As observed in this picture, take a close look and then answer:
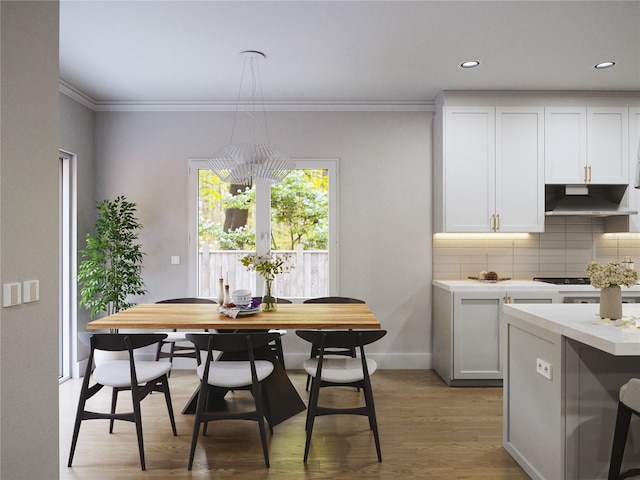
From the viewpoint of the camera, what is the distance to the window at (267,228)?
4824mm

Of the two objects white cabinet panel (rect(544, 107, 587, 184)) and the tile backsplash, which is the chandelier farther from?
white cabinet panel (rect(544, 107, 587, 184))

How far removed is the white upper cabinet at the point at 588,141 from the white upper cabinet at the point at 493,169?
4.9 inches

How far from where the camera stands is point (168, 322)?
9.91 feet

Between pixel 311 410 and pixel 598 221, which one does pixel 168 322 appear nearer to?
pixel 311 410

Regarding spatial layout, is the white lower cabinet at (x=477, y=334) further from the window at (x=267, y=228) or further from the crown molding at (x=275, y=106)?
the crown molding at (x=275, y=106)

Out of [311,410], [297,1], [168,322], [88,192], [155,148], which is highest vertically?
[297,1]

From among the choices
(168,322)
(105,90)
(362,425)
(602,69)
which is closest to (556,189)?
(602,69)

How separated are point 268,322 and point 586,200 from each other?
354 cm

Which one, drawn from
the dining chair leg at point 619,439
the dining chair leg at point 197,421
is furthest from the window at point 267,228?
the dining chair leg at point 619,439

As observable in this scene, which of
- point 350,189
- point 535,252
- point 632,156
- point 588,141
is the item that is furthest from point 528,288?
point 350,189

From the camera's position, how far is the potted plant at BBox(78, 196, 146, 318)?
4.21m

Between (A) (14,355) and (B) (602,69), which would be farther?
(B) (602,69)

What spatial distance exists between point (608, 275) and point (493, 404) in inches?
74.1

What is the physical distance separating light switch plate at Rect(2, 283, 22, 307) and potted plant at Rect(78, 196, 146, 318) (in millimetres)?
2341
